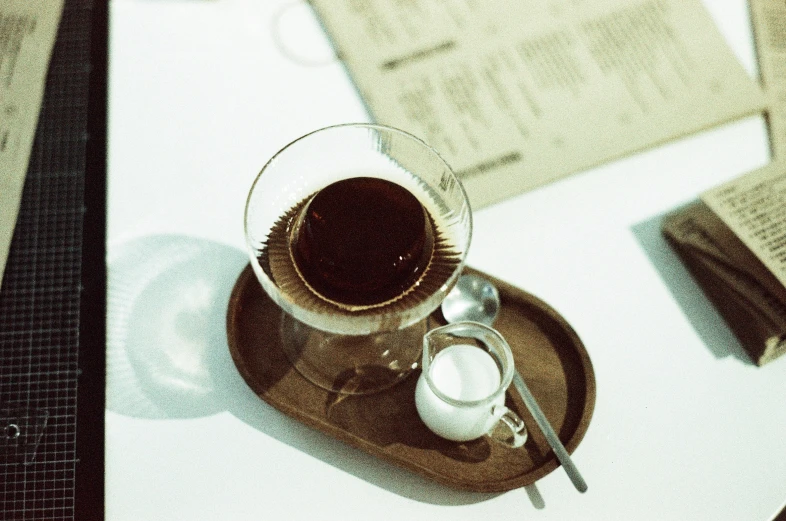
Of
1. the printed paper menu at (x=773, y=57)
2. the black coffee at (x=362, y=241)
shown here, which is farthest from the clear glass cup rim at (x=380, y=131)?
the printed paper menu at (x=773, y=57)

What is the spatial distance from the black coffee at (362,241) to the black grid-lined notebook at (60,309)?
227 millimetres

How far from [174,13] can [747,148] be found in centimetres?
68

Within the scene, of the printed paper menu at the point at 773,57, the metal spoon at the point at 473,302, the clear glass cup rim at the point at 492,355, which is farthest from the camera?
the printed paper menu at the point at 773,57

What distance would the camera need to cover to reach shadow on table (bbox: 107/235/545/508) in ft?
1.66

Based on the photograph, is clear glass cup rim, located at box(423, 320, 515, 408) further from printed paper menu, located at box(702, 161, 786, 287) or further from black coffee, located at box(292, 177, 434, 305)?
printed paper menu, located at box(702, 161, 786, 287)

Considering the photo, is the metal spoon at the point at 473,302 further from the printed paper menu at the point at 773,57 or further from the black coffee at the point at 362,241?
the printed paper menu at the point at 773,57

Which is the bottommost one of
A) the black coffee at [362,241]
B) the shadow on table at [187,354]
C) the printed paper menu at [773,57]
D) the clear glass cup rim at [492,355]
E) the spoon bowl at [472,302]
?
the shadow on table at [187,354]

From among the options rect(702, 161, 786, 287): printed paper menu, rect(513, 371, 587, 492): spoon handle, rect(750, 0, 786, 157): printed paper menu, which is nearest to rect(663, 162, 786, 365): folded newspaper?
rect(702, 161, 786, 287): printed paper menu

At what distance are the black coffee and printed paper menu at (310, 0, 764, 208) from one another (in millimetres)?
146

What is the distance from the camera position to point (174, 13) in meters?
0.71

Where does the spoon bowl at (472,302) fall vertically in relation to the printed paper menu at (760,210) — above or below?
below

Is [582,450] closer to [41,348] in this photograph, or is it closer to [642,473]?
[642,473]

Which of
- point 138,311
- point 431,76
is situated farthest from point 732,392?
point 138,311

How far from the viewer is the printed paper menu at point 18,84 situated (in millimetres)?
601
